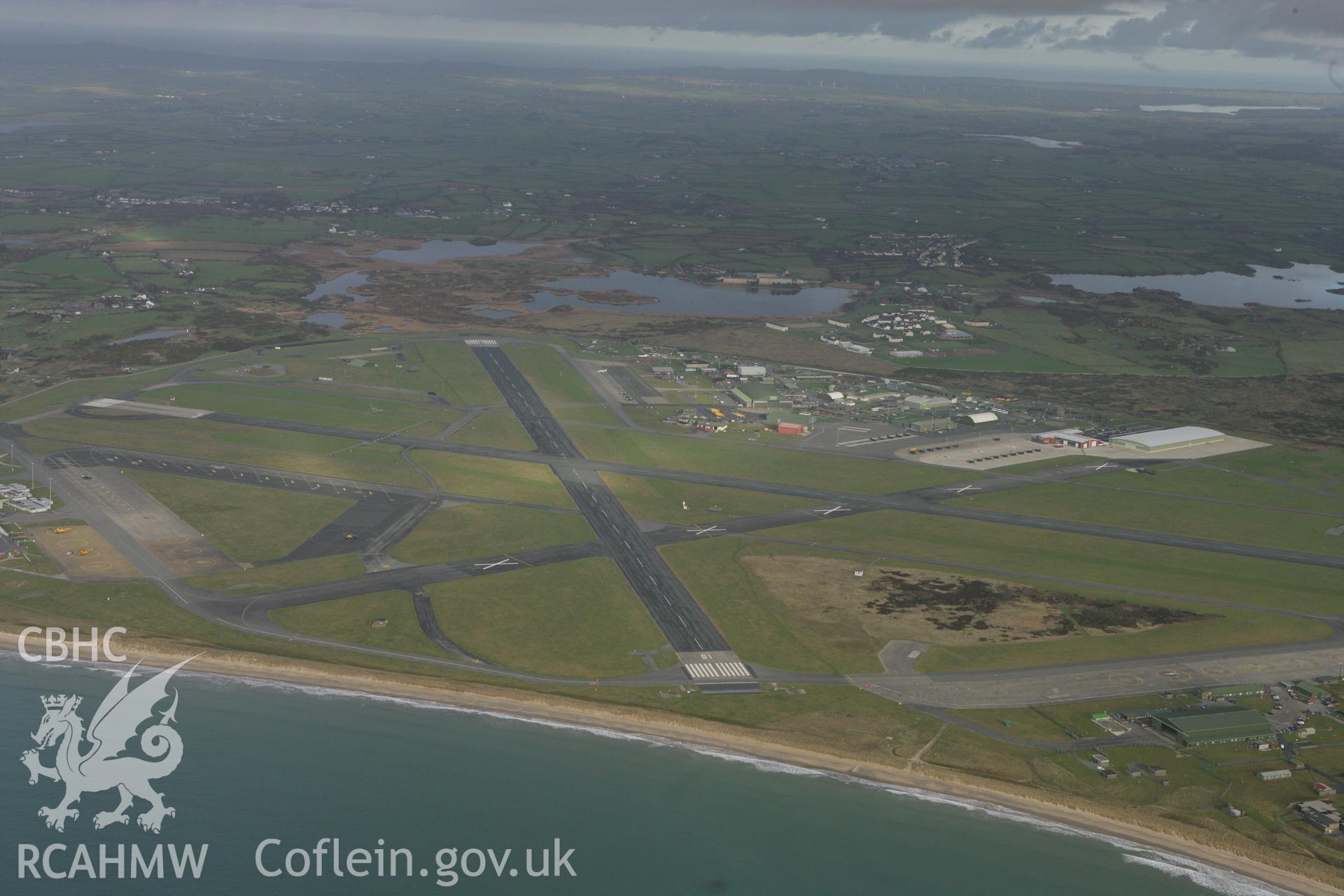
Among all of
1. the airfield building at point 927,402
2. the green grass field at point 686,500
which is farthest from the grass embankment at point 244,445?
the airfield building at point 927,402

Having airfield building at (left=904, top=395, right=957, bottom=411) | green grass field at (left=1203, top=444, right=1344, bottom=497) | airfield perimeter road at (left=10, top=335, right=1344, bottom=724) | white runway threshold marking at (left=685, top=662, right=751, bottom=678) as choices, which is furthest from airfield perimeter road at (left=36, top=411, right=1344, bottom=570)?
white runway threshold marking at (left=685, top=662, right=751, bottom=678)

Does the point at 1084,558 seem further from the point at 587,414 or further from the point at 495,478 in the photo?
the point at 587,414

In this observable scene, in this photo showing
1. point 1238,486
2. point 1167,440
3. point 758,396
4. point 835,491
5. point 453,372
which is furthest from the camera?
point 453,372

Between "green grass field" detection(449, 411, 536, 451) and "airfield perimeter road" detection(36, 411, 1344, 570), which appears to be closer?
"airfield perimeter road" detection(36, 411, 1344, 570)

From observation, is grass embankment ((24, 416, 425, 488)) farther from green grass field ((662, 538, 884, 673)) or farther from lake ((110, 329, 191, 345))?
lake ((110, 329, 191, 345))

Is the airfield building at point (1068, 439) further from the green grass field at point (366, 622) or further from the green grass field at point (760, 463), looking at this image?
the green grass field at point (366, 622)

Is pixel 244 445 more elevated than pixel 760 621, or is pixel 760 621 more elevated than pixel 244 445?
pixel 244 445

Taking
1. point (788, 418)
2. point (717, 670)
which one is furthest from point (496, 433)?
point (717, 670)
